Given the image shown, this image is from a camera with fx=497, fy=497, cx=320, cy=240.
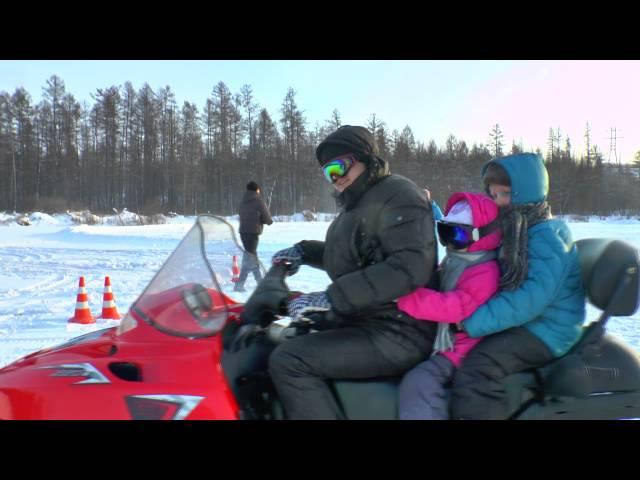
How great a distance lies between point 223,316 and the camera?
7.68 feet

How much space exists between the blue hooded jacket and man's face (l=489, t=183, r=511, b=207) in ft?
0.83

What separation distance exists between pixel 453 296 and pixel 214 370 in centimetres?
112

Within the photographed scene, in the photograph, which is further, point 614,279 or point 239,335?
point 239,335

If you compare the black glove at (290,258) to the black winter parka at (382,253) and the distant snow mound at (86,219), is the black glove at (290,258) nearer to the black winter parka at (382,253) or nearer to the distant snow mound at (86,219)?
the black winter parka at (382,253)

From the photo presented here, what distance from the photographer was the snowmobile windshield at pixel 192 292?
2.34 m

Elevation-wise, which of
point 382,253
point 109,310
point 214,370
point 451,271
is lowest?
point 109,310

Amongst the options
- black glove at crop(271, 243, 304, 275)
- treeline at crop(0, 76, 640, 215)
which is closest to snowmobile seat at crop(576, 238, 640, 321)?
black glove at crop(271, 243, 304, 275)

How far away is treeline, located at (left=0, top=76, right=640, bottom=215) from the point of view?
178ft

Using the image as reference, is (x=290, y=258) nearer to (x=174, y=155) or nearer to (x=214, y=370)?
(x=214, y=370)

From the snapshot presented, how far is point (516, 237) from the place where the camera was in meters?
2.37

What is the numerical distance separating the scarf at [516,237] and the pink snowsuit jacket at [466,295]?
0.04 m

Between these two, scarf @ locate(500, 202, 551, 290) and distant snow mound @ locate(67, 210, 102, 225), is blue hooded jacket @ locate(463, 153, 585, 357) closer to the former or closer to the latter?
scarf @ locate(500, 202, 551, 290)

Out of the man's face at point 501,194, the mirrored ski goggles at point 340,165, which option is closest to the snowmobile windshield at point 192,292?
the mirrored ski goggles at point 340,165

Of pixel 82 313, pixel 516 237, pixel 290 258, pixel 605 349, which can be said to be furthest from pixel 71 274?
pixel 605 349
